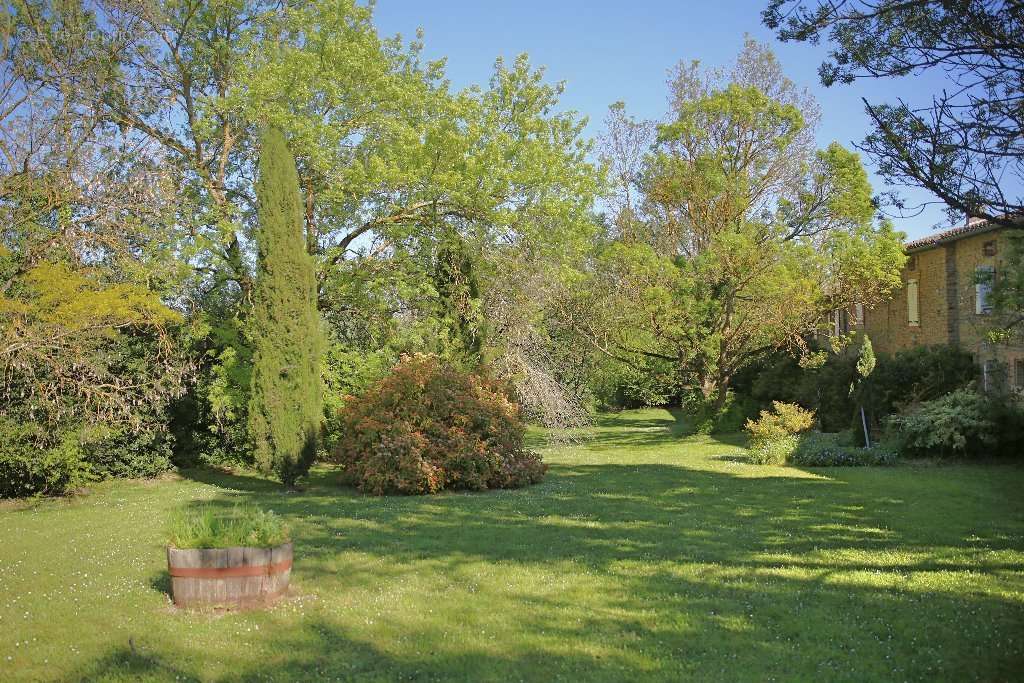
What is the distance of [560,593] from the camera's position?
20.3 feet

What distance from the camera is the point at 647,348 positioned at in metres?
25.6

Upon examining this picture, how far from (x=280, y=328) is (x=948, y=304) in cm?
1855

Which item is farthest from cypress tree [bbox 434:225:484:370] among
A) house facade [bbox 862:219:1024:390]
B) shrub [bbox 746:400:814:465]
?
house facade [bbox 862:219:1024:390]

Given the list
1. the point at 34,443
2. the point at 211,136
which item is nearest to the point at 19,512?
the point at 34,443

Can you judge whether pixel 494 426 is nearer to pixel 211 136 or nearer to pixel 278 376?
pixel 278 376

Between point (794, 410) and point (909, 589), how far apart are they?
13142 mm

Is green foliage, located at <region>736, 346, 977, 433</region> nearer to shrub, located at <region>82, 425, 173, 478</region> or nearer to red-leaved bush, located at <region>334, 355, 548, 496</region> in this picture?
red-leaved bush, located at <region>334, 355, 548, 496</region>

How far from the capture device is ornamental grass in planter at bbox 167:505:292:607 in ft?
18.9

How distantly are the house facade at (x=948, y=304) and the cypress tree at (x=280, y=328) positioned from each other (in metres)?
14.8

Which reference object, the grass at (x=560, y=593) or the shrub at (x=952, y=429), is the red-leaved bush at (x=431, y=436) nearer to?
the grass at (x=560, y=593)

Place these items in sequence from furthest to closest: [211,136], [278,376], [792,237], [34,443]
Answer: [792,237]
[211,136]
[278,376]
[34,443]

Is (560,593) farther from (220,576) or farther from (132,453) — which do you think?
(132,453)

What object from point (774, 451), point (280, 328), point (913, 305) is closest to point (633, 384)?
point (913, 305)

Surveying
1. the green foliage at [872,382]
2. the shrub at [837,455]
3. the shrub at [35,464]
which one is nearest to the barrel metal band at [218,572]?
the shrub at [35,464]
